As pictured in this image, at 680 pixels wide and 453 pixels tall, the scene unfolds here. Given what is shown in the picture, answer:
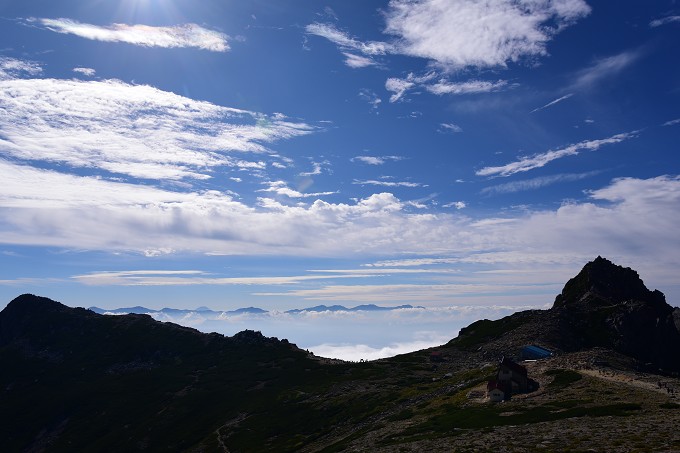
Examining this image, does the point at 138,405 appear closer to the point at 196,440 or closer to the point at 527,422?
the point at 196,440

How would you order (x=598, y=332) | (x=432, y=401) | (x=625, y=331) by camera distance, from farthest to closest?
(x=598, y=332) < (x=625, y=331) < (x=432, y=401)

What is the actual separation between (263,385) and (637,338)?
134 metres

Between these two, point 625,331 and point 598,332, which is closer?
point 625,331

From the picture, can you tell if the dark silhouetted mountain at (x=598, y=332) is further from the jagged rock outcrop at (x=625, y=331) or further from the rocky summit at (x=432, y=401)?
the rocky summit at (x=432, y=401)

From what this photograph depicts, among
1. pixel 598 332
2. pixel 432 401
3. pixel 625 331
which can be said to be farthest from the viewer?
pixel 598 332

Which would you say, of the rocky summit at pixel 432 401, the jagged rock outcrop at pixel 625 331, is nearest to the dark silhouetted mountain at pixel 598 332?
the jagged rock outcrop at pixel 625 331

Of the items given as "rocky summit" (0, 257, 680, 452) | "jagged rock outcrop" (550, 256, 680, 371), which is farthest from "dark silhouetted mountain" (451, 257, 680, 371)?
"rocky summit" (0, 257, 680, 452)

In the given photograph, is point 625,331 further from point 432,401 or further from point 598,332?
point 432,401

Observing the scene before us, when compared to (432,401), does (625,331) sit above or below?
above

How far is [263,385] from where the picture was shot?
16775 cm

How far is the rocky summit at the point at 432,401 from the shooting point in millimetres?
54438

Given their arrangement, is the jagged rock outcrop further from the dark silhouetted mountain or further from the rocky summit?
the rocky summit

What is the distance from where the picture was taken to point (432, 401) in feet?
299

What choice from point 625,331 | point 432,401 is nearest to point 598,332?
point 625,331
